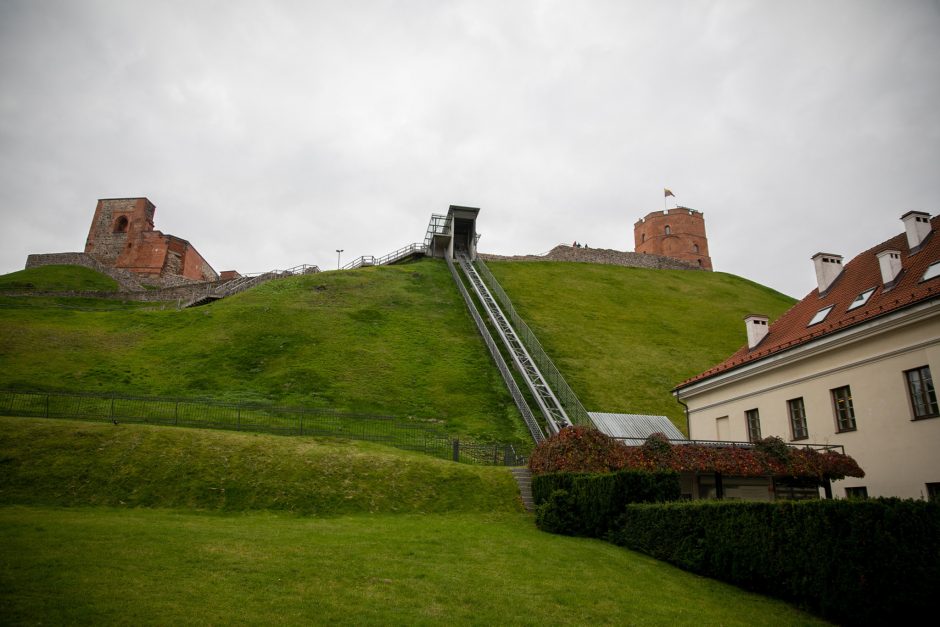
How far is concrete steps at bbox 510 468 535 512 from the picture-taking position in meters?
19.3

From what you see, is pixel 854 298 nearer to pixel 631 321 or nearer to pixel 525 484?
pixel 525 484

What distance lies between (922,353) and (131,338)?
38.0 metres

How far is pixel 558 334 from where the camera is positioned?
4197cm

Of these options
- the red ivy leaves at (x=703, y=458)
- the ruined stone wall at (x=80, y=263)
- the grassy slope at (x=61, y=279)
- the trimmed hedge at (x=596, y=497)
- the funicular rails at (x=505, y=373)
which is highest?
the ruined stone wall at (x=80, y=263)

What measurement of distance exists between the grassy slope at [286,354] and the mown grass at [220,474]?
315 inches

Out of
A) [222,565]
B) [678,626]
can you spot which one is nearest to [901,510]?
[678,626]

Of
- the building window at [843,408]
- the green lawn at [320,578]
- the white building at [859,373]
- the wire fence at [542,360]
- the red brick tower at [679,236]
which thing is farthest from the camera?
the red brick tower at [679,236]

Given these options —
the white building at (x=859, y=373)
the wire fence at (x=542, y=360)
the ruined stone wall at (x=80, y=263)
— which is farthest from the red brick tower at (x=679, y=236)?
the ruined stone wall at (x=80, y=263)

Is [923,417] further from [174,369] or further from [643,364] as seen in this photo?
[174,369]

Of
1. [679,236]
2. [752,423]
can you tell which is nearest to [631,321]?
[752,423]

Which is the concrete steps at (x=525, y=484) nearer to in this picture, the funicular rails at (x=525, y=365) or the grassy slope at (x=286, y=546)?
the grassy slope at (x=286, y=546)

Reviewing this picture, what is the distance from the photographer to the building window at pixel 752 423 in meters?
23.8

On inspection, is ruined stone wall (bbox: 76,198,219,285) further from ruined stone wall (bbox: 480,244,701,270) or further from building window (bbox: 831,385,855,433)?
building window (bbox: 831,385,855,433)

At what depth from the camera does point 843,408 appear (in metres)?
19.9
